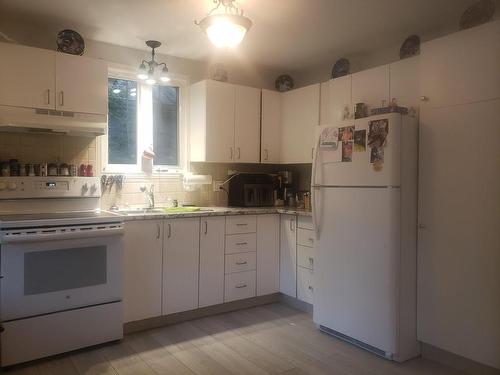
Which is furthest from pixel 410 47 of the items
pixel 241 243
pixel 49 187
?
pixel 49 187

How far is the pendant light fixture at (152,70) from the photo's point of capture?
344 centimetres

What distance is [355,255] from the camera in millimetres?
2785

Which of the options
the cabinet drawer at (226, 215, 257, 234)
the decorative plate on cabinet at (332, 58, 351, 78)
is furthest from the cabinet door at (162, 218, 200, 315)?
the decorative plate on cabinet at (332, 58, 351, 78)

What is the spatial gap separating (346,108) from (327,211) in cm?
97

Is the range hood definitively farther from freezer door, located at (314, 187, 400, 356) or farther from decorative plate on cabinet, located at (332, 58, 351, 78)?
decorative plate on cabinet, located at (332, 58, 351, 78)

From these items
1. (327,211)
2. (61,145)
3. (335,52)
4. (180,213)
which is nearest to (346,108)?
(335,52)

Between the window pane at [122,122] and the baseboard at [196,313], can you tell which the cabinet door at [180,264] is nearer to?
the baseboard at [196,313]

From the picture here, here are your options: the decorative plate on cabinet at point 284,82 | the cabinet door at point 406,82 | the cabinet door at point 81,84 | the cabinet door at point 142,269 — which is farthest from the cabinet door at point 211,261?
the decorative plate on cabinet at point 284,82

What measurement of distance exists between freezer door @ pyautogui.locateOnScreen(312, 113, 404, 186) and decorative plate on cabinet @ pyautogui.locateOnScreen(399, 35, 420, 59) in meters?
0.96

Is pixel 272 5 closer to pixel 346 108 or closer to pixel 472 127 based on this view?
pixel 346 108

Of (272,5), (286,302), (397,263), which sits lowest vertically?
(286,302)

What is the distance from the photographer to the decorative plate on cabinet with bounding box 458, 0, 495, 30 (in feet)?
8.48

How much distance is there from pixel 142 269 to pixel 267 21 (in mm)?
2074

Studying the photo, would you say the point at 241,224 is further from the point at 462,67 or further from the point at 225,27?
the point at 462,67
